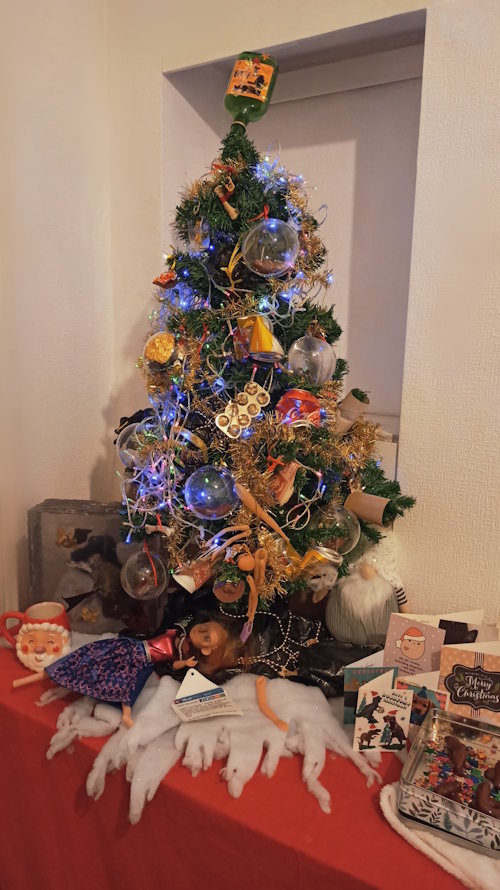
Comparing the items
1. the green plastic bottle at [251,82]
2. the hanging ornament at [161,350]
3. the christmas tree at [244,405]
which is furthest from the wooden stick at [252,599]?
the green plastic bottle at [251,82]

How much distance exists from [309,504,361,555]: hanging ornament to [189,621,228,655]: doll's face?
0.28 m

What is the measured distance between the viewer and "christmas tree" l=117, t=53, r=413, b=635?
3.63ft

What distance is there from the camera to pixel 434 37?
1.21 metres

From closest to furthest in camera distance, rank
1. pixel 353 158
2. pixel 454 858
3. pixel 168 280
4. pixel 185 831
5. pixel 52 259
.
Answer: pixel 454 858 → pixel 185 831 → pixel 168 280 → pixel 52 259 → pixel 353 158

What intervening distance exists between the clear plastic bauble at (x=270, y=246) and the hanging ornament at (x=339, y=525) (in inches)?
19.3

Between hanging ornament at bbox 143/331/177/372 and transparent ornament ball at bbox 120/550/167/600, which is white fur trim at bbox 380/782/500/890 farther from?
hanging ornament at bbox 143/331/177/372

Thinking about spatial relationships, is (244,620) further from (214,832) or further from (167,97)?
(167,97)

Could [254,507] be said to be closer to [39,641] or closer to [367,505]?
[367,505]

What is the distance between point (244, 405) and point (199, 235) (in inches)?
14.1

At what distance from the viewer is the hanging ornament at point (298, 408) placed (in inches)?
44.2

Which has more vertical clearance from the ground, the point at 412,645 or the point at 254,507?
the point at 254,507

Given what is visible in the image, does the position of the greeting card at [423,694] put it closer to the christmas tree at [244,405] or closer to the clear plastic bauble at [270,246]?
the christmas tree at [244,405]

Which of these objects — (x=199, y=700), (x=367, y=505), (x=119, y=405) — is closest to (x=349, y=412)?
(x=367, y=505)

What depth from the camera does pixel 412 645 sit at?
41.4 inches
